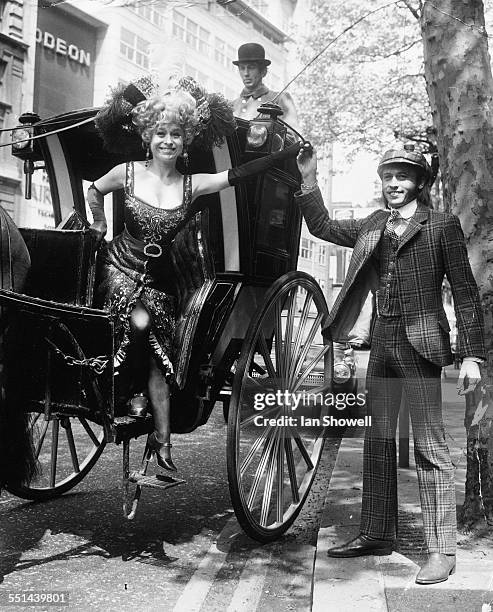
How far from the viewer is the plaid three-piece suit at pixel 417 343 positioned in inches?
133

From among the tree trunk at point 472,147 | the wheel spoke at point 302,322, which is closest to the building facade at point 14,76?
the wheel spoke at point 302,322

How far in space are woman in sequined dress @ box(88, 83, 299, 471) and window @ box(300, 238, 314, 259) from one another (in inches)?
38.6

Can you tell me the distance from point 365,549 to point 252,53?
2242 millimetres

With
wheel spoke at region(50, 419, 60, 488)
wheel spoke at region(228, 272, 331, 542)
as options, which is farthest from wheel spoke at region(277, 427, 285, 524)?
wheel spoke at region(50, 419, 60, 488)

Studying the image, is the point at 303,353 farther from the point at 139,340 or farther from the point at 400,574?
the point at 400,574

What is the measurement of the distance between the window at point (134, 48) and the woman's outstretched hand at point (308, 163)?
831mm

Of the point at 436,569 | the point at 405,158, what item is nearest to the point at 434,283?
the point at 405,158

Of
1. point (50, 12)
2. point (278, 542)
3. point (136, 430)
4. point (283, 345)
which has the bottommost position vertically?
point (278, 542)

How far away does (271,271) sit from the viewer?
178 inches

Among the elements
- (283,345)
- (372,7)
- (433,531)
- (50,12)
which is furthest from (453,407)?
(50,12)

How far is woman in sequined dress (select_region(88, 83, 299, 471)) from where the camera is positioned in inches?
144

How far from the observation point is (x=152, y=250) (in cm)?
372

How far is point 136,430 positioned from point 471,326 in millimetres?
1550

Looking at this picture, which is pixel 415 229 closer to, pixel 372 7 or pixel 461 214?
pixel 461 214
